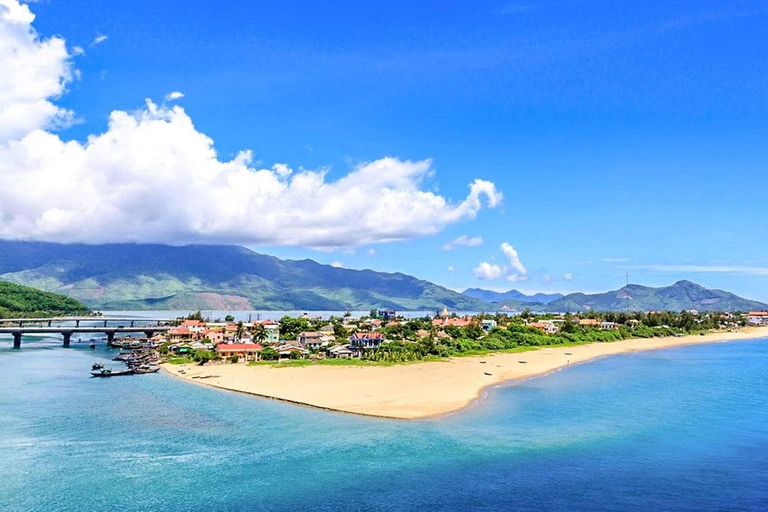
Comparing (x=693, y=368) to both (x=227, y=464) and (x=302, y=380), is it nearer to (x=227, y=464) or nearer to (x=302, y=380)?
(x=302, y=380)

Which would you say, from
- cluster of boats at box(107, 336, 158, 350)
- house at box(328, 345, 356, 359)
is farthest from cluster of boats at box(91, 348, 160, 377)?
house at box(328, 345, 356, 359)

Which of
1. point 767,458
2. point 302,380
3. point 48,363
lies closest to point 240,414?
point 302,380

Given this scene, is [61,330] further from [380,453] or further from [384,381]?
[380,453]

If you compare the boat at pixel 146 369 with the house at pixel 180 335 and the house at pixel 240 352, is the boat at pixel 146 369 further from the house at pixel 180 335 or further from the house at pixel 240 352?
the house at pixel 180 335

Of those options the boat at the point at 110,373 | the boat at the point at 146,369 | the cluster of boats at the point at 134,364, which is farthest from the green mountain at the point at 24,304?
the boat at the point at 110,373

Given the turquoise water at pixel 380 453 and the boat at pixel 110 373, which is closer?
the turquoise water at pixel 380 453

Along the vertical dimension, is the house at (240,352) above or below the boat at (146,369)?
above
